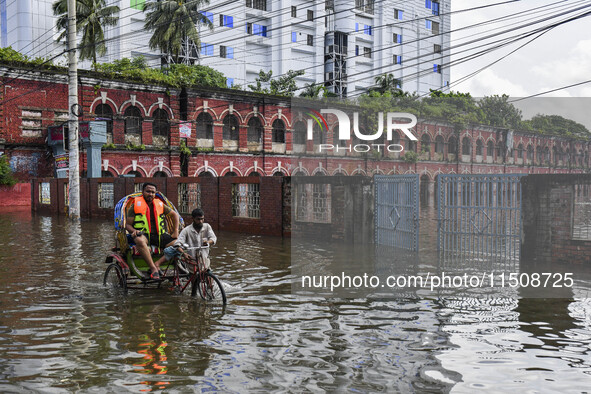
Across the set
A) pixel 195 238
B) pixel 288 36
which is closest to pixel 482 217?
pixel 195 238

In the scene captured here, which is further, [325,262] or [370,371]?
[325,262]

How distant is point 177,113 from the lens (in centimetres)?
3994

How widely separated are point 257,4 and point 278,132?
2545 centimetres

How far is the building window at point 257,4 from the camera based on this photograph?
2513 inches

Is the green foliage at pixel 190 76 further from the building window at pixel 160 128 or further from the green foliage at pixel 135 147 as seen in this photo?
the green foliage at pixel 135 147

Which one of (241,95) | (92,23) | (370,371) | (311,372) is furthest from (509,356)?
(92,23)

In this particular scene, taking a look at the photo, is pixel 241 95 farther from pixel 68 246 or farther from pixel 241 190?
pixel 68 246

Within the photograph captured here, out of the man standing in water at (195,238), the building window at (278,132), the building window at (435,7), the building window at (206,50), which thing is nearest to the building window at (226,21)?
the building window at (206,50)

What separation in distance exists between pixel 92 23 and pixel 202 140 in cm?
1222

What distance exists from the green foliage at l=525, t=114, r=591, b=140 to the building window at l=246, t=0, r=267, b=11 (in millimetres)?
32413

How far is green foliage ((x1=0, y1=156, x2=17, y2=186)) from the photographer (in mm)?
32975

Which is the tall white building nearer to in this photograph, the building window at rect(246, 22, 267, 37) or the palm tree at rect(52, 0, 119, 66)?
the building window at rect(246, 22, 267, 37)

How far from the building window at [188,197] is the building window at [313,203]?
19.1 ft

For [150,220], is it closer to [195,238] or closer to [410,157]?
[195,238]
